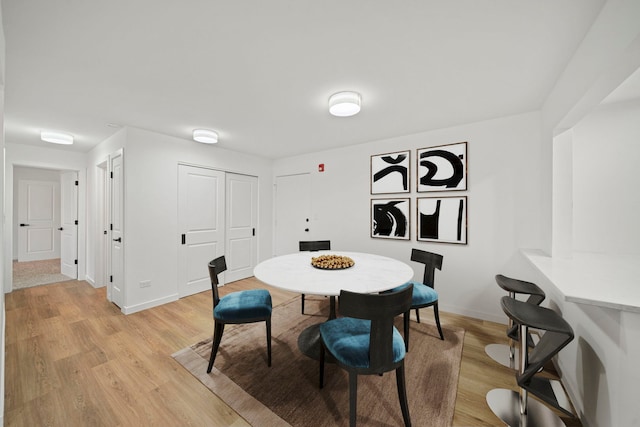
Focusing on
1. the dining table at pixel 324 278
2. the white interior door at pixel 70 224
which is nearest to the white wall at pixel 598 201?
the dining table at pixel 324 278

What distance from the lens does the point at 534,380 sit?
1714 millimetres

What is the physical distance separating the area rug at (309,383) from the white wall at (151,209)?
4.73 feet

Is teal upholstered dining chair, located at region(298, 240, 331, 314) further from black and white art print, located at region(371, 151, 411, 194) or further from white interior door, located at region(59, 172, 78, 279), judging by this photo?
white interior door, located at region(59, 172, 78, 279)

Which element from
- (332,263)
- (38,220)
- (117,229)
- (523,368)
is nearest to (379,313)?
(332,263)

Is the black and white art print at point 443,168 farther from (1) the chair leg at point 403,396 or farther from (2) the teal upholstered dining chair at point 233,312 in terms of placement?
(2) the teal upholstered dining chair at point 233,312

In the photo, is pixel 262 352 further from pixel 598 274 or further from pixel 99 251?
pixel 99 251

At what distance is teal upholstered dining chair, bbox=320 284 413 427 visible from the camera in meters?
1.32

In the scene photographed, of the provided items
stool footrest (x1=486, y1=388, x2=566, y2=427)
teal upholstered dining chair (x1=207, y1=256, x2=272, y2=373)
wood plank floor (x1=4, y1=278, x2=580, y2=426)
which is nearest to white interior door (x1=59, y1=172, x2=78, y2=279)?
wood plank floor (x1=4, y1=278, x2=580, y2=426)

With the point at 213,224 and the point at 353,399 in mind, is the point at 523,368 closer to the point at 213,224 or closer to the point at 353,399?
the point at 353,399

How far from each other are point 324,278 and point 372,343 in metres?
0.61

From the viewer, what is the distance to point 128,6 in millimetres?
1272

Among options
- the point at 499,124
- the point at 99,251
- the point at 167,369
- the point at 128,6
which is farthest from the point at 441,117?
the point at 99,251

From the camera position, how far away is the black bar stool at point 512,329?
1.93 m

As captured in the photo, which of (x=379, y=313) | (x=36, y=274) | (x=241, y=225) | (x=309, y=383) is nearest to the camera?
(x=379, y=313)
